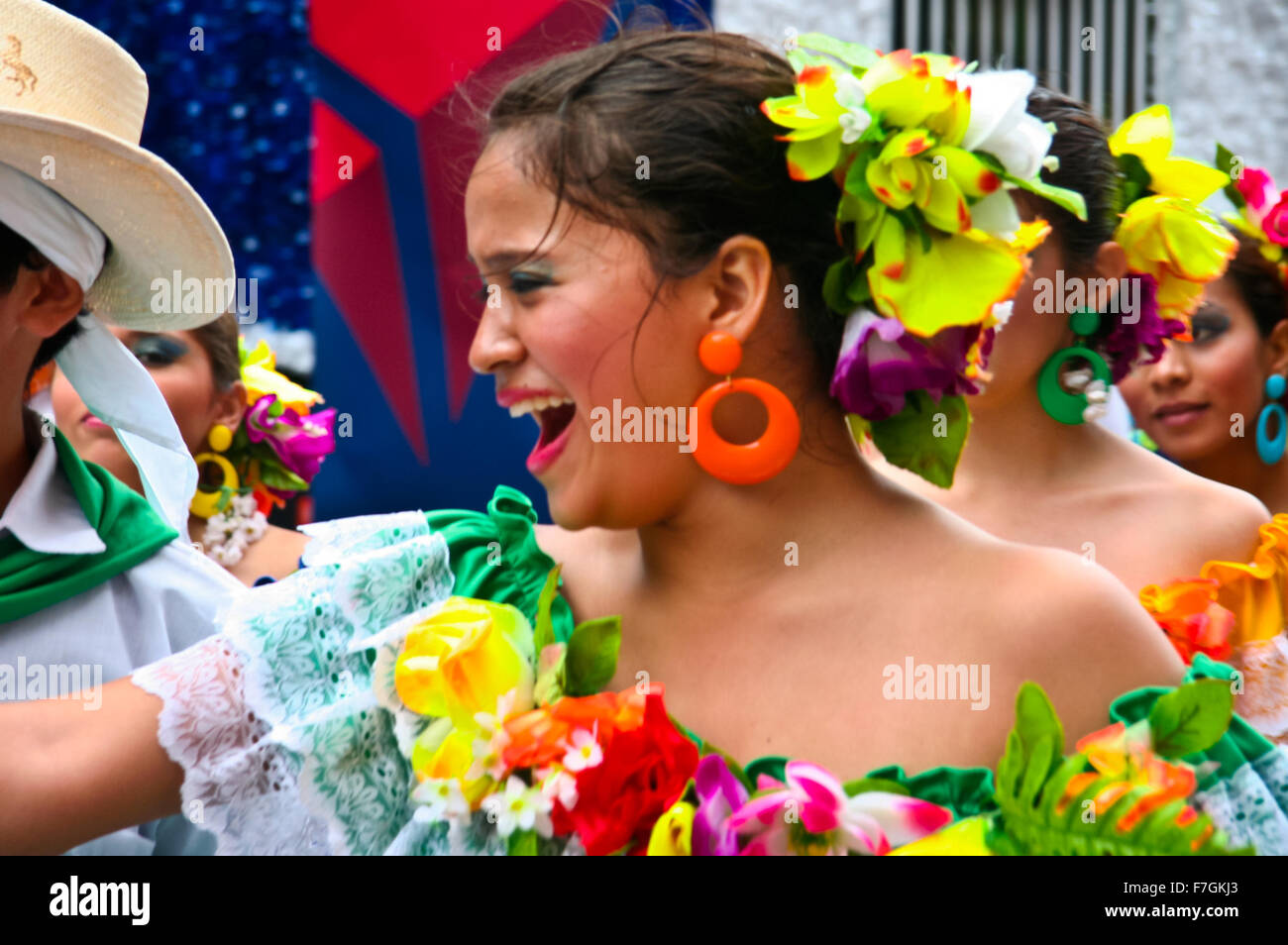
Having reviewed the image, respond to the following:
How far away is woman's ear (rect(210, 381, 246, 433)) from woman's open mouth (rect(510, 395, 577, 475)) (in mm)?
2397

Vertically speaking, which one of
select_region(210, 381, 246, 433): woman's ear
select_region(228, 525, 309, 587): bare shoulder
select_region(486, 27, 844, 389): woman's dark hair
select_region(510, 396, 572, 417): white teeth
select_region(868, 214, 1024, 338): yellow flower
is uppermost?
select_region(486, 27, 844, 389): woman's dark hair

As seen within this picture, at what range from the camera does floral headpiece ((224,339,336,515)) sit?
4008 millimetres

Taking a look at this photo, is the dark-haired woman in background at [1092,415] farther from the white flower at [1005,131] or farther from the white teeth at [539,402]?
the white teeth at [539,402]

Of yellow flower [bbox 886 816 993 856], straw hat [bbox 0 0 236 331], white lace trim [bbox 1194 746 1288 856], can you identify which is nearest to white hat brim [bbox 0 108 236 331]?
straw hat [bbox 0 0 236 331]

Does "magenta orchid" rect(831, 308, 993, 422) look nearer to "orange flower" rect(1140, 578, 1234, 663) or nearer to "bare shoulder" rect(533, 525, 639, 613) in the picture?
"bare shoulder" rect(533, 525, 639, 613)

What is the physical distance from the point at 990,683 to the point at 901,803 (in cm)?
17

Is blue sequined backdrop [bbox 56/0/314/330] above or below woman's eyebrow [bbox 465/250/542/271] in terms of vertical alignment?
below

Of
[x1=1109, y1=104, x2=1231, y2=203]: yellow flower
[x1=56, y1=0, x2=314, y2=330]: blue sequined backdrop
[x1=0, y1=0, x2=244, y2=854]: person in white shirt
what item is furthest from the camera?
[x1=56, y1=0, x2=314, y2=330]: blue sequined backdrop

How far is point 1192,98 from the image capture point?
9.52 m

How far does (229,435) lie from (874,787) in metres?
2.82

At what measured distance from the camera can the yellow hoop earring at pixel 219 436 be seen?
12.7 ft

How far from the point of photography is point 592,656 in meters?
1.58

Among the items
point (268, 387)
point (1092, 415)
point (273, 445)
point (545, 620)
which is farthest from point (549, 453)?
point (268, 387)
